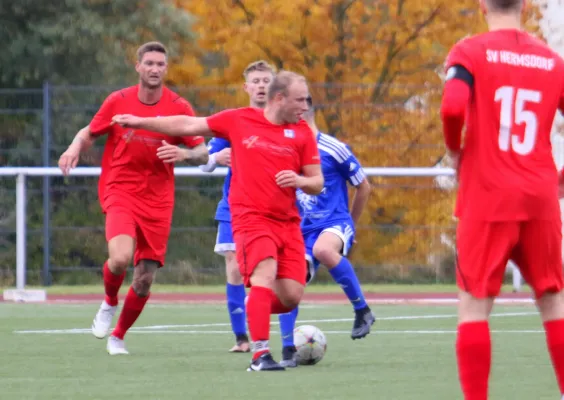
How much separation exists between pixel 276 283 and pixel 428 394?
168 centimetres

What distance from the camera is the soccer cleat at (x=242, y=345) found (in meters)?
10.2

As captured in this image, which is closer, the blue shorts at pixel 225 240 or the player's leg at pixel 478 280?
the player's leg at pixel 478 280

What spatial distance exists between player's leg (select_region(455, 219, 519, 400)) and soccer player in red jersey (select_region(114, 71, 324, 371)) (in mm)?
2490

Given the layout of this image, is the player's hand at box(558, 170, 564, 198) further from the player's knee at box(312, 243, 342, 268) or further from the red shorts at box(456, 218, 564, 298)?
the player's knee at box(312, 243, 342, 268)

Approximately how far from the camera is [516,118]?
236 inches

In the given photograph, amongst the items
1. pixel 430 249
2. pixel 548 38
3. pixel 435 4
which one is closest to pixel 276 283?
pixel 430 249

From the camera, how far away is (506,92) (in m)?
5.98

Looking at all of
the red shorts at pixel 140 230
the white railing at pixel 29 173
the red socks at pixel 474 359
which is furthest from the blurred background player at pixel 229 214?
the white railing at pixel 29 173

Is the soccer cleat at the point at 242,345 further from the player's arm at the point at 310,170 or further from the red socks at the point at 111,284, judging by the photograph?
the player's arm at the point at 310,170

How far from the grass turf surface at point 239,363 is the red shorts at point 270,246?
0.59 metres

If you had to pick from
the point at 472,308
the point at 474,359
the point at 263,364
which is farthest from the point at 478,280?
the point at 263,364

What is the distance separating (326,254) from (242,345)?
87cm

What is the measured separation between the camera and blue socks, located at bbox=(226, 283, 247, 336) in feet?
34.0

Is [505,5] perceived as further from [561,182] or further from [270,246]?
[270,246]
